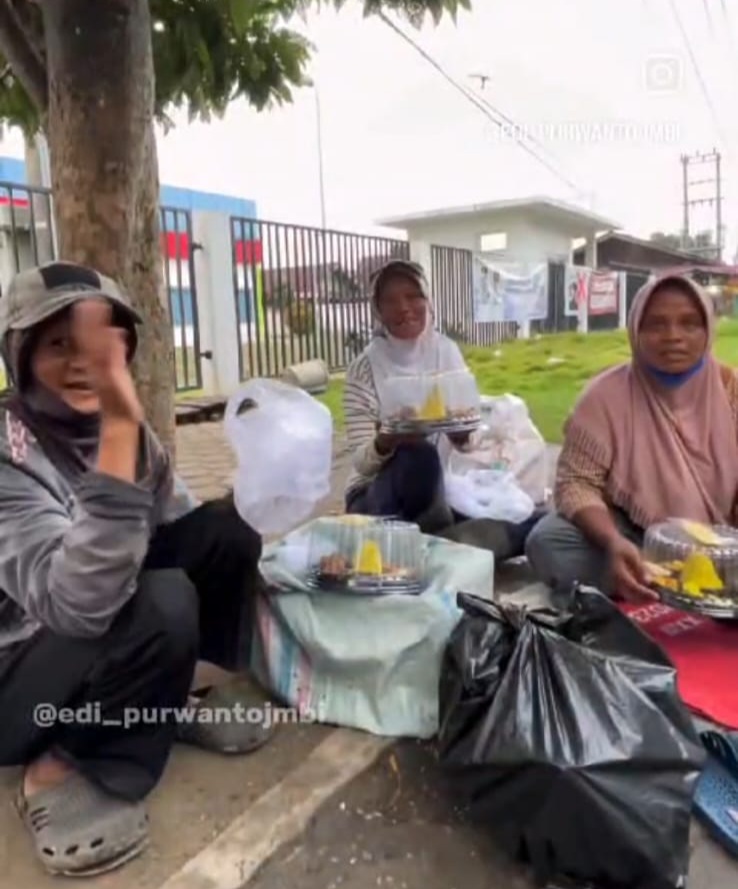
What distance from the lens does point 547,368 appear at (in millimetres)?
8586

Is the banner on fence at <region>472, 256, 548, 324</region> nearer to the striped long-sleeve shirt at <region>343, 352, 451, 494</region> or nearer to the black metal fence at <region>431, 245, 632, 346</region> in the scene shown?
the black metal fence at <region>431, 245, 632, 346</region>

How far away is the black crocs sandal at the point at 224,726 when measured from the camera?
1754mm

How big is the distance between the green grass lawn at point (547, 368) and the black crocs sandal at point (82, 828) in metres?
4.09

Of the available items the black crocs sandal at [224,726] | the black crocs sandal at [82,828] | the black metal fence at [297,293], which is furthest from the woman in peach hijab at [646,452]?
the black metal fence at [297,293]

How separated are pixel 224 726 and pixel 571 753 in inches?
31.0

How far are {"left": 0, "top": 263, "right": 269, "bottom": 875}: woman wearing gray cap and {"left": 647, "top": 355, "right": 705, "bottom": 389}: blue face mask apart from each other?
151 centimetres

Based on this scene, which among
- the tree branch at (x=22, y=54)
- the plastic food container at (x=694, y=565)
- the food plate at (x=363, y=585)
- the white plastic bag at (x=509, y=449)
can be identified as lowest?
the plastic food container at (x=694, y=565)

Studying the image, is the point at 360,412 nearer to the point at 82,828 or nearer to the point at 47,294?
the point at 47,294

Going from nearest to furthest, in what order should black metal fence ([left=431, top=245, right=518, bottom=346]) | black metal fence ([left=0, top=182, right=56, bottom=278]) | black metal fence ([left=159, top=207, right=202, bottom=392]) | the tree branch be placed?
1. the tree branch
2. black metal fence ([left=0, top=182, right=56, bottom=278])
3. black metal fence ([left=159, top=207, right=202, bottom=392])
4. black metal fence ([left=431, top=245, right=518, bottom=346])

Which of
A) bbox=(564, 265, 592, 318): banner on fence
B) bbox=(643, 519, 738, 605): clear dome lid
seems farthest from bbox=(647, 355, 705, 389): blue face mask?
bbox=(564, 265, 592, 318): banner on fence

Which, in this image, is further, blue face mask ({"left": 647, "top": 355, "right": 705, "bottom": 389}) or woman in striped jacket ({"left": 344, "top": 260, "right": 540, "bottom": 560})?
woman in striped jacket ({"left": 344, "top": 260, "right": 540, "bottom": 560})

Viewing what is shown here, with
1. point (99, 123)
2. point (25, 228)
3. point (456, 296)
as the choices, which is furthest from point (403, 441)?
point (456, 296)

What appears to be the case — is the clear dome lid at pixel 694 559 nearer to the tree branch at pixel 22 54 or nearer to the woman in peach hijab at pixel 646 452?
the woman in peach hijab at pixel 646 452

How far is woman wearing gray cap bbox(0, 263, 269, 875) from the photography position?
4.20ft
